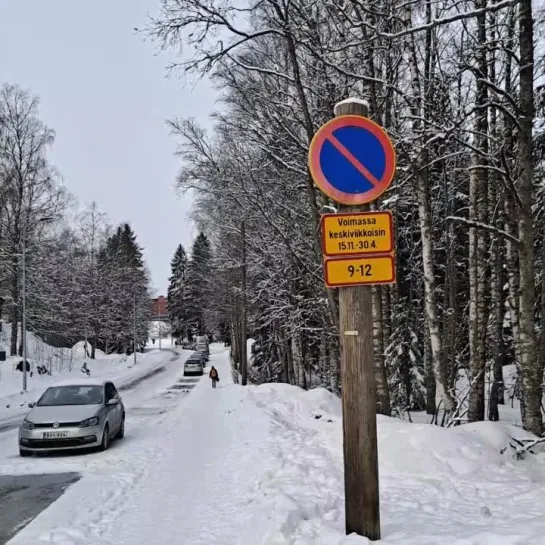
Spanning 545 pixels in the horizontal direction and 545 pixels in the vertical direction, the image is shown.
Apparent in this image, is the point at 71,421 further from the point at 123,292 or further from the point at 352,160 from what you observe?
the point at 123,292

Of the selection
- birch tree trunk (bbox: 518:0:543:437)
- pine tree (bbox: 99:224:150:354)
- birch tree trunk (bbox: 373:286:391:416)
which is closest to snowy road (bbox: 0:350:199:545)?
birch tree trunk (bbox: 373:286:391:416)

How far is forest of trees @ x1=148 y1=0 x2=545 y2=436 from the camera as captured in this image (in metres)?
7.71

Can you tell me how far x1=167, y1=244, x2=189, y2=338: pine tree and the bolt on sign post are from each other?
8883cm

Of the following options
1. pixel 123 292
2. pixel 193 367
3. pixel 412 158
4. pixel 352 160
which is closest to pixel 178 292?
pixel 123 292

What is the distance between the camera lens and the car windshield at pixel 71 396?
39.7 ft

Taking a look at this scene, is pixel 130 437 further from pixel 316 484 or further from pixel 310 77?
pixel 310 77

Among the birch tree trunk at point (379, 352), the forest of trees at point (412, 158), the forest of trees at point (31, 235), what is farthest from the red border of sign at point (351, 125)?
the forest of trees at point (31, 235)

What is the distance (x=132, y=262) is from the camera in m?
79.0

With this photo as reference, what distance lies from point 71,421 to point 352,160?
8.81 metres

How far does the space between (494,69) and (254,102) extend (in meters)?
5.67

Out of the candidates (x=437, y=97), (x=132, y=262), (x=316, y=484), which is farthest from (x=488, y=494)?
(x=132, y=262)

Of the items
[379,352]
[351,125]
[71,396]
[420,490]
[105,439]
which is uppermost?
[351,125]

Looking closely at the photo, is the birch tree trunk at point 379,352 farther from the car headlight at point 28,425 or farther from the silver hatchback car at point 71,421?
the car headlight at point 28,425

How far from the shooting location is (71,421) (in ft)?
35.4
